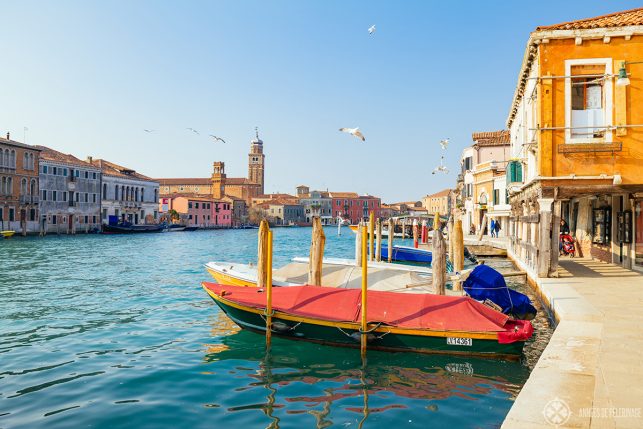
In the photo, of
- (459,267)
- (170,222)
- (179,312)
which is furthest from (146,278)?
(170,222)

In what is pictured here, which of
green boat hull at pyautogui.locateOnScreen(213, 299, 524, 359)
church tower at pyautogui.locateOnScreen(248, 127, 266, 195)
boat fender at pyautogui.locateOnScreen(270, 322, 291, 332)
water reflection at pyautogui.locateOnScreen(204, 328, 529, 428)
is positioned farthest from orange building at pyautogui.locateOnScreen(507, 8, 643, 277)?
church tower at pyautogui.locateOnScreen(248, 127, 266, 195)

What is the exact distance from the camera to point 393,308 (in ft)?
29.5

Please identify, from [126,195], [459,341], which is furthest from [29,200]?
[459,341]

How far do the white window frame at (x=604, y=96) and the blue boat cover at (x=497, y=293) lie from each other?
14.7 feet

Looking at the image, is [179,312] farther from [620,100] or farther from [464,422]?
[620,100]

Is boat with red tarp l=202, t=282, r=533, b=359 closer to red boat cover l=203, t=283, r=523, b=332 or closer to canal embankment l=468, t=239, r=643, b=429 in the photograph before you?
red boat cover l=203, t=283, r=523, b=332

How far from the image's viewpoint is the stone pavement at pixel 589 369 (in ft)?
14.0

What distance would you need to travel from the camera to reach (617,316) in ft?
26.7

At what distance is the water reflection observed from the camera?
668 centimetres

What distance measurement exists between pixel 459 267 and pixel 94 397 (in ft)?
40.3

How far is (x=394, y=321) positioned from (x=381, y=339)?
0.38 meters

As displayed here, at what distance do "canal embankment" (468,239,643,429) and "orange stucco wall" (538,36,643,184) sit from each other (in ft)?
10.8

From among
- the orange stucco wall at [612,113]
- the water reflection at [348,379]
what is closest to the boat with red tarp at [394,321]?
the water reflection at [348,379]

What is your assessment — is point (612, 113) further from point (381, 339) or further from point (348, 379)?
point (348, 379)
